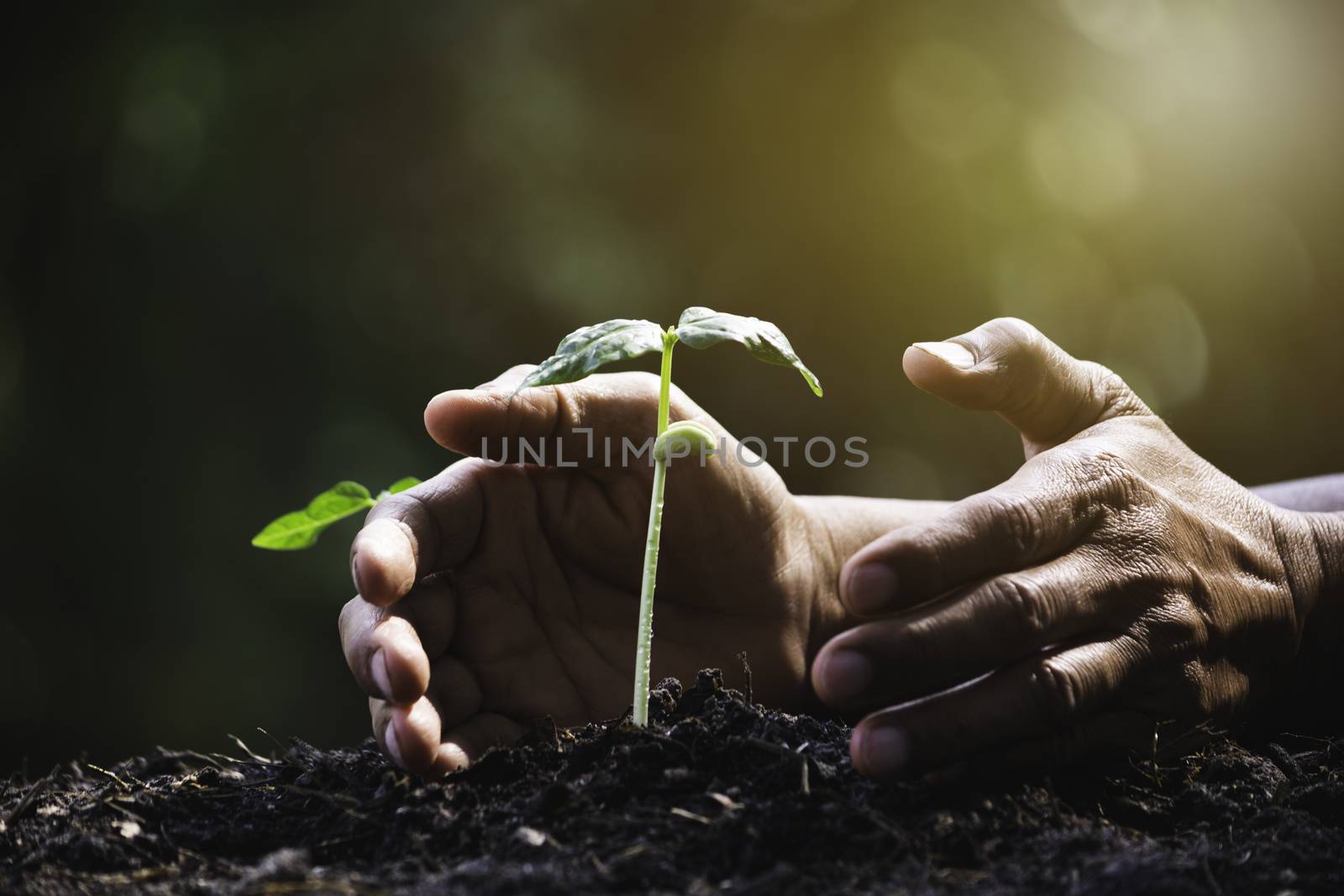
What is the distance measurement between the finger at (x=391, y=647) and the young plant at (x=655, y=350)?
0.21 m

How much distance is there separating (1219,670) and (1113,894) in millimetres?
489

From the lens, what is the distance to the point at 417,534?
1.03m

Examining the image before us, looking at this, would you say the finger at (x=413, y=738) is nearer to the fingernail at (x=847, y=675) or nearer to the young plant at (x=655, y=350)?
the young plant at (x=655, y=350)

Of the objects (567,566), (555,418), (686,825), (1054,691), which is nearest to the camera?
(686,825)

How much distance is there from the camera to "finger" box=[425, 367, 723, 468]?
103cm

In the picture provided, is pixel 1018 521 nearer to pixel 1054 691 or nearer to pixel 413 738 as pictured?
pixel 1054 691

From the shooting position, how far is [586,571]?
1256 millimetres

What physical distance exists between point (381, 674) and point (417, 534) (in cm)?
20

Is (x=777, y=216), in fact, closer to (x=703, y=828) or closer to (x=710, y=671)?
(x=710, y=671)

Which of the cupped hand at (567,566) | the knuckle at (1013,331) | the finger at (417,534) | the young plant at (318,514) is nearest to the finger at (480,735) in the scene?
the cupped hand at (567,566)

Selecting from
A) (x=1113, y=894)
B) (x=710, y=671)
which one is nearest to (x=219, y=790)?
(x=710, y=671)

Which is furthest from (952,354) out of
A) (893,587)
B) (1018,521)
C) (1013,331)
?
(893,587)

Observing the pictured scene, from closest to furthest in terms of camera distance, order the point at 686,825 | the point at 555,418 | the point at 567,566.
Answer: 1. the point at 686,825
2. the point at 555,418
3. the point at 567,566

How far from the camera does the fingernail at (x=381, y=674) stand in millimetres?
867
